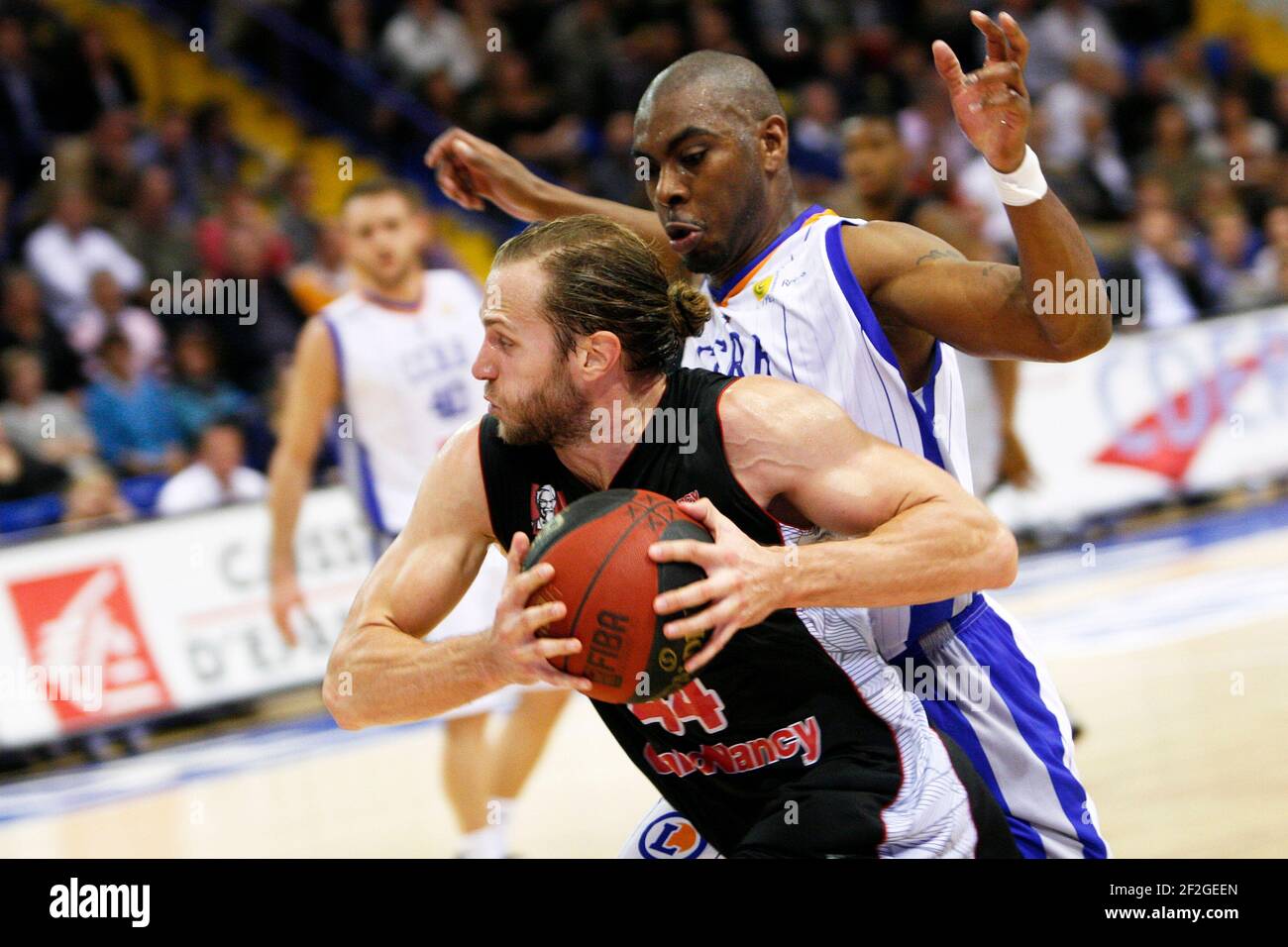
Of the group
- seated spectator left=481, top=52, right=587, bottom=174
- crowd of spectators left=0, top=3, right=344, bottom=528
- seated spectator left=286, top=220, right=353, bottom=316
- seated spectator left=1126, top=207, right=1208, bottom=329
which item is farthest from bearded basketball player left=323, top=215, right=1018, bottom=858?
seated spectator left=1126, top=207, right=1208, bottom=329

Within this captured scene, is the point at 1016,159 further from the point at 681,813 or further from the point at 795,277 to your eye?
the point at 681,813

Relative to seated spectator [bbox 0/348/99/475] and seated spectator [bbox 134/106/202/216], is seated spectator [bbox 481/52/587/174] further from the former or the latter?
seated spectator [bbox 0/348/99/475]

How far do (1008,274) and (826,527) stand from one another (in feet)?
2.43

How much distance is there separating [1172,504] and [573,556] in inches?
343

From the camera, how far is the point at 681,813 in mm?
3318

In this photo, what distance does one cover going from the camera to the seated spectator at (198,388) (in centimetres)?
942

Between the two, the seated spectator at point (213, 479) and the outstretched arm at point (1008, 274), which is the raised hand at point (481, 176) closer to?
the outstretched arm at point (1008, 274)

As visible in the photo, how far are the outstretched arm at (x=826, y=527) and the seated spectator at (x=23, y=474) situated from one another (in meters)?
6.09

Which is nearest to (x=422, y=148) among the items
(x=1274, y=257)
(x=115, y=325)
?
(x=115, y=325)

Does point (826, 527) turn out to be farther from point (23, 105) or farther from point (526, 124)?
point (526, 124)

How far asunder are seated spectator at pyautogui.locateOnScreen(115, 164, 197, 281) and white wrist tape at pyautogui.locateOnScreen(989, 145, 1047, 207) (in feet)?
25.4

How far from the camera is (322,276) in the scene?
34.3 ft

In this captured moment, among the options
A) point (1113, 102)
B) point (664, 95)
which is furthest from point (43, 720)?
point (1113, 102)

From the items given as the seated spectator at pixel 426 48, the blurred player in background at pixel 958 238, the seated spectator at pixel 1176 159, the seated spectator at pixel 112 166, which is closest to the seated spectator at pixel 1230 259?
the seated spectator at pixel 1176 159
